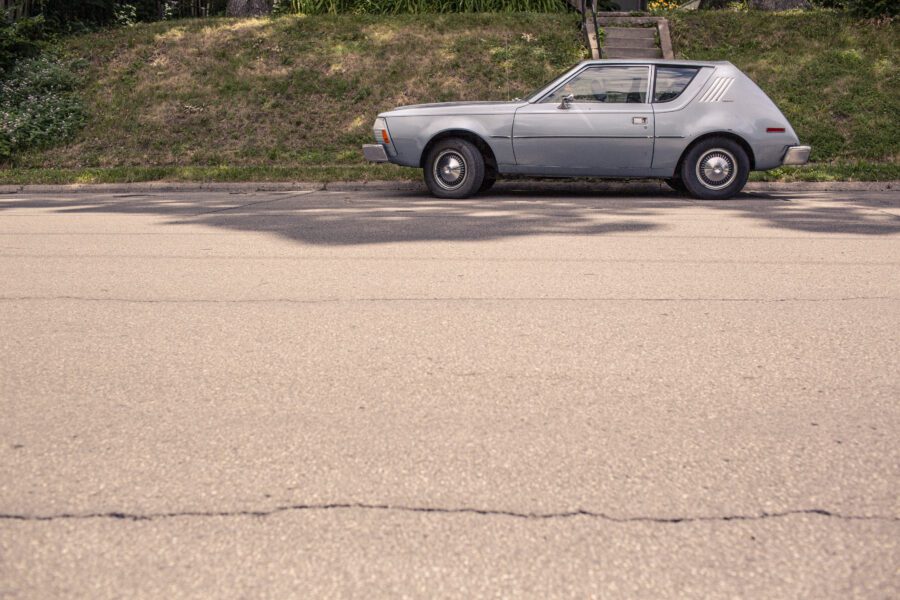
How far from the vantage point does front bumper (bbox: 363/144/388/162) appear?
38.5ft

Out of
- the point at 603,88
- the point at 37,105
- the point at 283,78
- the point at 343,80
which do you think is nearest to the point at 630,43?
the point at 343,80

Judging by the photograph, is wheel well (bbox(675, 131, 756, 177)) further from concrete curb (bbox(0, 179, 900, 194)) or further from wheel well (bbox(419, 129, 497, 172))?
wheel well (bbox(419, 129, 497, 172))

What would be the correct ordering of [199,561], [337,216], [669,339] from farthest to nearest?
[337,216]
[669,339]
[199,561]

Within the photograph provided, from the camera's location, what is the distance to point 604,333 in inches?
195

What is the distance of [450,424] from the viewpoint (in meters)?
3.62

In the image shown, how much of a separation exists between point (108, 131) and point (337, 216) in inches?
335

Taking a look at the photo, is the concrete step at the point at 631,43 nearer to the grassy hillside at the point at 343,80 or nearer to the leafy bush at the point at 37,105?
the grassy hillside at the point at 343,80

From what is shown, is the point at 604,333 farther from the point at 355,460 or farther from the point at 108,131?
the point at 108,131

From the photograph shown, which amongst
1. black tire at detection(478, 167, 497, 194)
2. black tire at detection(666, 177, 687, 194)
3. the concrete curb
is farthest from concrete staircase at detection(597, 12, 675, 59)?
black tire at detection(478, 167, 497, 194)

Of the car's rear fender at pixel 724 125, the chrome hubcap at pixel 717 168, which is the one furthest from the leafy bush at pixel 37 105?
the chrome hubcap at pixel 717 168

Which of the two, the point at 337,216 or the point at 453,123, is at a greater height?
the point at 453,123

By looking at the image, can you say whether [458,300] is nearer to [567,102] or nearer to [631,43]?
[567,102]

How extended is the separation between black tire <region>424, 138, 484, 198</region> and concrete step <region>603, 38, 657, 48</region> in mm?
7997

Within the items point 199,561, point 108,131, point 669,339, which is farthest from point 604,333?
point 108,131
